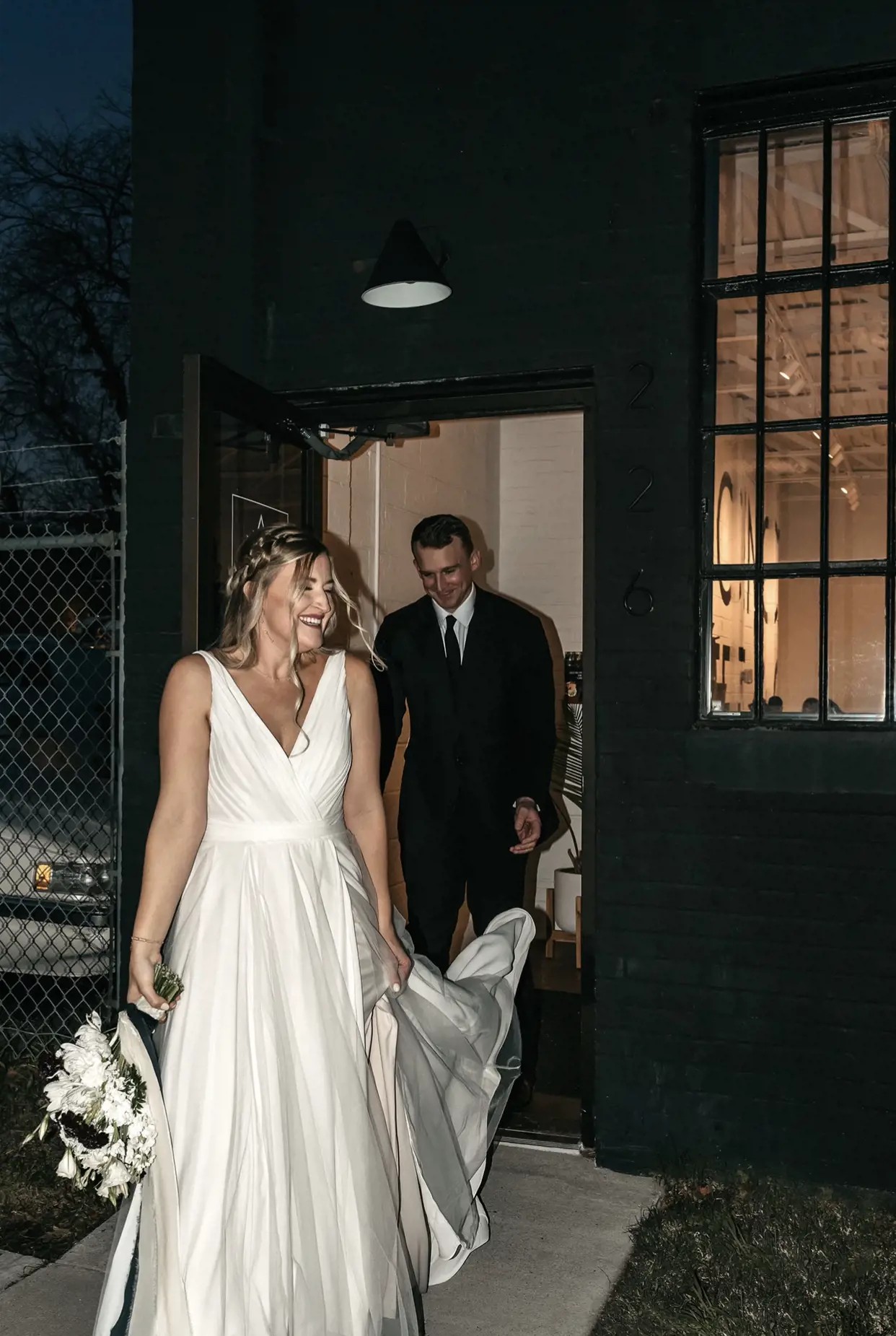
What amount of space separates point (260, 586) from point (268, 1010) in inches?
41.2

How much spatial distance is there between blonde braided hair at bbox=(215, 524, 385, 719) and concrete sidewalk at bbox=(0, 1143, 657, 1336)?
1.77m

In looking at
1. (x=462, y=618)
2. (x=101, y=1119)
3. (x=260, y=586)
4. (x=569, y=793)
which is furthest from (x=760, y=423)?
(x=569, y=793)

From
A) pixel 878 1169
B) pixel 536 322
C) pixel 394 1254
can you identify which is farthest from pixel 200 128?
A: pixel 878 1169

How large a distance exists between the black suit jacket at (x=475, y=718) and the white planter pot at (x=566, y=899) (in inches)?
106

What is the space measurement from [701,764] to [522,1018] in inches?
53.4

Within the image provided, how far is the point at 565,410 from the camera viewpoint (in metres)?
4.65

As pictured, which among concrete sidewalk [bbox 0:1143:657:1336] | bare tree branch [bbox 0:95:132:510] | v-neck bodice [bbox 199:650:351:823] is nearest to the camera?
v-neck bodice [bbox 199:650:351:823]

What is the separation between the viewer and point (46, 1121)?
9.27 feet

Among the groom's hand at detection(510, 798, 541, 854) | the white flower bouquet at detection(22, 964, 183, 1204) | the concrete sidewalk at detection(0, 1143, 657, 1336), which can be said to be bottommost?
the concrete sidewalk at detection(0, 1143, 657, 1336)

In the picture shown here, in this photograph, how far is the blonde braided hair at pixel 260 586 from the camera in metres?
3.11

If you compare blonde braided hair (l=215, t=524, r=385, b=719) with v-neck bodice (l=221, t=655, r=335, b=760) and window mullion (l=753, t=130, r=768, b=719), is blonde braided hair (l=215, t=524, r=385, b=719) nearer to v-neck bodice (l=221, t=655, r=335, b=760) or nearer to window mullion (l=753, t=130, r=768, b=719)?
v-neck bodice (l=221, t=655, r=335, b=760)

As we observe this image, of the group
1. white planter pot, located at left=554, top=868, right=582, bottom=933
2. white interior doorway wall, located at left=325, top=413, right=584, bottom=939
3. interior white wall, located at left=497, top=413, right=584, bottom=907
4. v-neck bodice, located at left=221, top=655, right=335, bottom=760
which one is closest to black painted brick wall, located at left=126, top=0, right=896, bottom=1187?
v-neck bodice, located at left=221, top=655, right=335, bottom=760

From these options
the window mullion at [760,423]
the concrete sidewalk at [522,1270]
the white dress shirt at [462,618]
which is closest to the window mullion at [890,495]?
the window mullion at [760,423]

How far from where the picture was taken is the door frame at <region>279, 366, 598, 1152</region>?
447 centimetres
